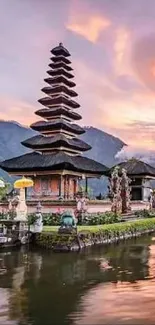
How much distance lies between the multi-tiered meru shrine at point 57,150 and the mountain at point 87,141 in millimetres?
69066

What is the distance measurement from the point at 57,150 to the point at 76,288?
29820 mm

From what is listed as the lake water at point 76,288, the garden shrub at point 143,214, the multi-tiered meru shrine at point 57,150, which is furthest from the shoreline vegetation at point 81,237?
the multi-tiered meru shrine at point 57,150

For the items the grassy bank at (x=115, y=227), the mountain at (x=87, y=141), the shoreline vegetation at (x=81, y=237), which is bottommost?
the shoreline vegetation at (x=81, y=237)

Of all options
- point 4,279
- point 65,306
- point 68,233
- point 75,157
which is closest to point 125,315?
point 65,306

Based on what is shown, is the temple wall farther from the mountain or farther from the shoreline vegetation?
the mountain

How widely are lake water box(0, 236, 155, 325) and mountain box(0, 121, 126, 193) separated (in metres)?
97.2

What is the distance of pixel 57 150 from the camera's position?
1633 inches

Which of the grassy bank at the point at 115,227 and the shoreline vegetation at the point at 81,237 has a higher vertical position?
the grassy bank at the point at 115,227

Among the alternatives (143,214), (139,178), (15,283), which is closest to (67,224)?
(15,283)

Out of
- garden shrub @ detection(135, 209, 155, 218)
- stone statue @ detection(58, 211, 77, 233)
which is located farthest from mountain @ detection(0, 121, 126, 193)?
stone statue @ detection(58, 211, 77, 233)

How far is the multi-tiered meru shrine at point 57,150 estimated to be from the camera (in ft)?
130

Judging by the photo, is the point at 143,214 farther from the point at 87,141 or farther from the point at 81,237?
the point at 87,141

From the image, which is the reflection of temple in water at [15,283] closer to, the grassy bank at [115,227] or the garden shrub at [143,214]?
the grassy bank at [115,227]

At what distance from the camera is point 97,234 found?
23.5 m
